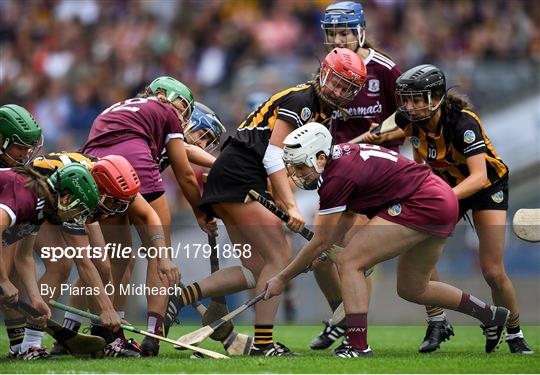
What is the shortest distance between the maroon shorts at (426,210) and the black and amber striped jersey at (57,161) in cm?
183

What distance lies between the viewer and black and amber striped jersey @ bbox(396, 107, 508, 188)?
8445 mm

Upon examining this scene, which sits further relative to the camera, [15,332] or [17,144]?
[15,332]

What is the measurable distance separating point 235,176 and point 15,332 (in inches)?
68.3

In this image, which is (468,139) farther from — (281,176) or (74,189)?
(74,189)

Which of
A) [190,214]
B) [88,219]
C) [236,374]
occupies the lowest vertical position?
[190,214]

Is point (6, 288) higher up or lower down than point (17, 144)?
lower down

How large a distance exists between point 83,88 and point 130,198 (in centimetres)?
905

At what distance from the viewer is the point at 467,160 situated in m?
8.47

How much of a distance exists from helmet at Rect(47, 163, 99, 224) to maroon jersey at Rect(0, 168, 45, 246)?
0.40 ft

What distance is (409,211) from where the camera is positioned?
311 inches

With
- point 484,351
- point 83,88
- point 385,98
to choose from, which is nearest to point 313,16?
point 83,88

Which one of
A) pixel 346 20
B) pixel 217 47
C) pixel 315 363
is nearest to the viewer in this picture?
pixel 315 363

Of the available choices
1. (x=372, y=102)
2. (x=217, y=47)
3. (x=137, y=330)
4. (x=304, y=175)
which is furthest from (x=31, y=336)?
(x=217, y=47)

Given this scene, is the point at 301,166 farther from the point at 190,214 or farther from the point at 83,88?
the point at 83,88
